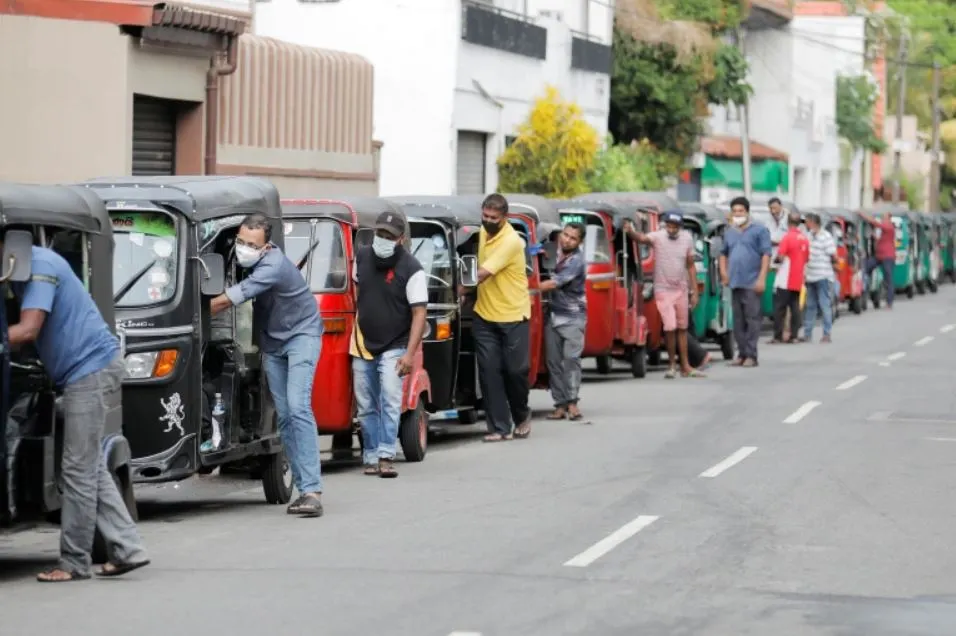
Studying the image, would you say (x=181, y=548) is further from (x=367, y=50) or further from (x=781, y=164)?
(x=781, y=164)

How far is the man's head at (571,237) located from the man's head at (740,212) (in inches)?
289

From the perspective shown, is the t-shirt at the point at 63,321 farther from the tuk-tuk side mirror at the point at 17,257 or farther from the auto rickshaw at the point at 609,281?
the auto rickshaw at the point at 609,281

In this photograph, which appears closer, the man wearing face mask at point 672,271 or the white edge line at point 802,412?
the white edge line at point 802,412

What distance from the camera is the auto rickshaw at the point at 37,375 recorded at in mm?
10469

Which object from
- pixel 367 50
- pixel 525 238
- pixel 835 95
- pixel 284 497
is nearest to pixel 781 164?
pixel 835 95

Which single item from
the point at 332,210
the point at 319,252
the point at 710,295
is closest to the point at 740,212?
the point at 710,295

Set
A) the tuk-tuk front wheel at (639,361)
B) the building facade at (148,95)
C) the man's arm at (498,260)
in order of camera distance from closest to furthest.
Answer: the man's arm at (498,260) < the building facade at (148,95) < the tuk-tuk front wheel at (639,361)

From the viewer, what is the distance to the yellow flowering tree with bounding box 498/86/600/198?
122ft

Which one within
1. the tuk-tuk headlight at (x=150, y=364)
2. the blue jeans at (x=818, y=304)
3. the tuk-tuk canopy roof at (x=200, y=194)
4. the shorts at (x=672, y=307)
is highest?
the tuk-tuk canopy roof at (x=200, y=194)

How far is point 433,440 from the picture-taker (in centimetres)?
1880

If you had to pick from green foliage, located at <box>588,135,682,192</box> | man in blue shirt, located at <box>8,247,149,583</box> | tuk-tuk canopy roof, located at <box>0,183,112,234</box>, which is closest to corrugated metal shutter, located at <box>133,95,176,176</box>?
tuk-tuk canopy roof, located at <box>0,183,112,234</box>

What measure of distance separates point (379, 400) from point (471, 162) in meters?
21.8

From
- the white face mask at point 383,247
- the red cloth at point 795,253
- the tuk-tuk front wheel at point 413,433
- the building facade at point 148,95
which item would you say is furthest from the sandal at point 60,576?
the red cloth at point 795,253

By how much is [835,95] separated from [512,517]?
217 feet
